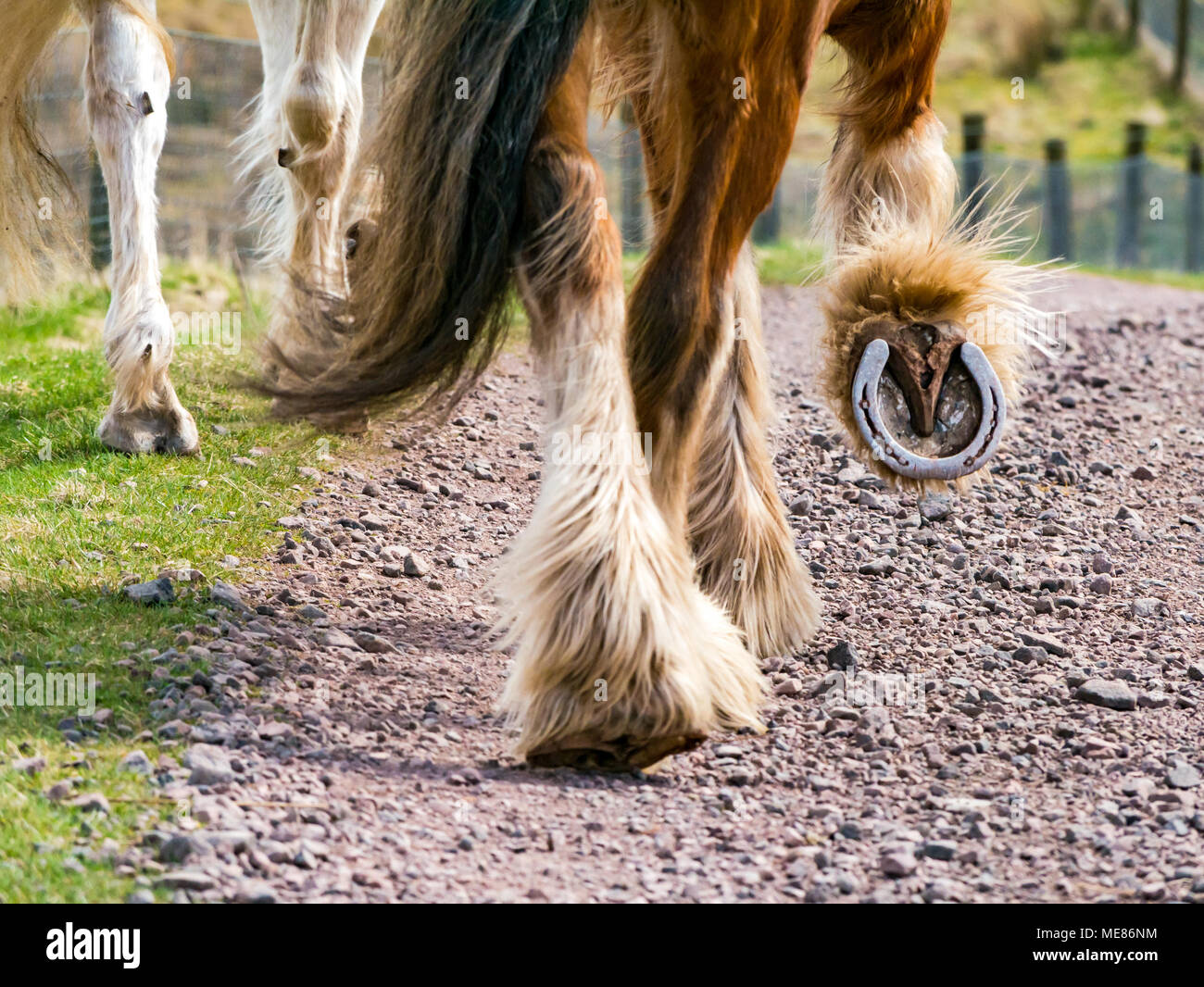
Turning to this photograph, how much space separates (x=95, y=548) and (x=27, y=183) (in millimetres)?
1632

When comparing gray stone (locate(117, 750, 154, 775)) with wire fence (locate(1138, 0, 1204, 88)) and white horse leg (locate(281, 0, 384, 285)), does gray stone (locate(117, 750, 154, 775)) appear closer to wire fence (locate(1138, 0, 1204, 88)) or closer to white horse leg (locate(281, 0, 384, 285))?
white horse leg (locate(281, 0, 384, 285))

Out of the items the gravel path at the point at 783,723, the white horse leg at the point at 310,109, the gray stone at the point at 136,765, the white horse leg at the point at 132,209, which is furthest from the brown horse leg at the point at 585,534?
the white horse leg at the point at 132,209

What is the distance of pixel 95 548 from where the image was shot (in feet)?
13.3

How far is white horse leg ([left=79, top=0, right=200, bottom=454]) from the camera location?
473cm

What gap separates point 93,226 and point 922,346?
24.0ft

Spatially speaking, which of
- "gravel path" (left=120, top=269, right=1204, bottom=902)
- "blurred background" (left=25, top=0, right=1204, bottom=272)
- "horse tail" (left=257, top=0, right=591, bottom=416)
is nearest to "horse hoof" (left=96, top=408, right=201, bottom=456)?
"gravel path" (left=120, top=269, right=1204, bottom=902)

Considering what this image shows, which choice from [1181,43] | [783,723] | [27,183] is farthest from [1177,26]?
[783,723]

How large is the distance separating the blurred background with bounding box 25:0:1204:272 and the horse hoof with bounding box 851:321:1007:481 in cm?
41

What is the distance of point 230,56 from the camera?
10719 millimetres

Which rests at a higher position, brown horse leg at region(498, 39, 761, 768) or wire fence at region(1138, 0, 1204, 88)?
wire fence at region(1138, 0, 1204, 88)

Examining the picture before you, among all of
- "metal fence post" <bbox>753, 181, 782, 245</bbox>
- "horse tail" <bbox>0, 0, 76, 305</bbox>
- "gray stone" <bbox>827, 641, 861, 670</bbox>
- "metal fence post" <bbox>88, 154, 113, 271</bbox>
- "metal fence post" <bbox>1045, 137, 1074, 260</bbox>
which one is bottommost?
"gray stone" <bbox>827, 641, 861, 670</bbox>

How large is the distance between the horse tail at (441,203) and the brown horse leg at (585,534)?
0.24 ft

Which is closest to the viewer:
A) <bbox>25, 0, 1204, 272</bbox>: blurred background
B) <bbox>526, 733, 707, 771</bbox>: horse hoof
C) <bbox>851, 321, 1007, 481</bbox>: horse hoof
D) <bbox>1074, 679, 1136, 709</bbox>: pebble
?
<bbox>526, 733, 707, 771</bbox>: horse hoof

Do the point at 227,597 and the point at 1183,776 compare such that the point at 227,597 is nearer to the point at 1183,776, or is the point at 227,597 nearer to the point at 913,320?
the point at 913,320
